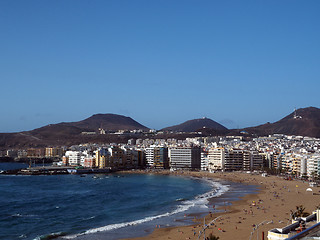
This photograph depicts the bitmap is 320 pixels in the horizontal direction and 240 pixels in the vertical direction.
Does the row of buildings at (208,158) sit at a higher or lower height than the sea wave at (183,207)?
higher

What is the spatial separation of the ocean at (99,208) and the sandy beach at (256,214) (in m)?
1.47

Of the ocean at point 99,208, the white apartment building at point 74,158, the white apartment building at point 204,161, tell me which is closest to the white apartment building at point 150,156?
the white apartment building at point 204,161

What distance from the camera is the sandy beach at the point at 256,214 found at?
2261 centimetres

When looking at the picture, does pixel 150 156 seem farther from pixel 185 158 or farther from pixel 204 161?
pixel 204 161

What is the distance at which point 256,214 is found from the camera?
2812cm

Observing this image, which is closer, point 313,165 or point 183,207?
point 183,207

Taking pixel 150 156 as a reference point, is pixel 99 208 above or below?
below

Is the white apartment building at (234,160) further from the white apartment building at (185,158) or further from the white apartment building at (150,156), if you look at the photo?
the white apartment building at (150,156)

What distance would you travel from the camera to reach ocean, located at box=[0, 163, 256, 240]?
24141 mm

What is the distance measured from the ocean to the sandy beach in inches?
57.8

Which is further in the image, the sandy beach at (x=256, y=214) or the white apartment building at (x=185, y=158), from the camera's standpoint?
the white apartment building at (x=185, y=158)

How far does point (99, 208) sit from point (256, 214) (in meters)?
12.1

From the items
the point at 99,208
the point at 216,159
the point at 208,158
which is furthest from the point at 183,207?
the point at 208,158

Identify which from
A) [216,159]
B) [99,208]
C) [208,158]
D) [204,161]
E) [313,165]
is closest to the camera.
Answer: [99,208]
